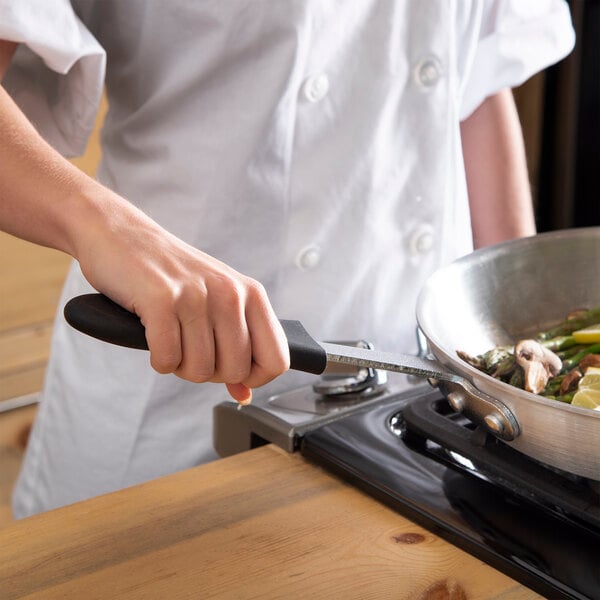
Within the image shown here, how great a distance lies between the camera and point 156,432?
1.01 m

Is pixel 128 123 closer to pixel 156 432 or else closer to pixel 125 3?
pixel 125 3

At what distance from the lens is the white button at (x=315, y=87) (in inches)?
38.0

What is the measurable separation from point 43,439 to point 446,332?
55 cm

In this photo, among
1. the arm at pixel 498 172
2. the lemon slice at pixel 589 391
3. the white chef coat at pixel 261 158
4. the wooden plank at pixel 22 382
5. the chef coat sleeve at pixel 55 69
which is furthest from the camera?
the wooden plank at pixel 22 382

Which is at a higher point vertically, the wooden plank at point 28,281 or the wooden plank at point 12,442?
the wooden plank at point 28,281

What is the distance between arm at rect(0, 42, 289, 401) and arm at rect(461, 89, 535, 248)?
2.14ft

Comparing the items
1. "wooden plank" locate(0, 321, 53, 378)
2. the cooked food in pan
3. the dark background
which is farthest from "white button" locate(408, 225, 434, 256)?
the dark background

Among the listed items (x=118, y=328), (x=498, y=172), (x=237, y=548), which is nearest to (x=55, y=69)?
(x=118, y=328)

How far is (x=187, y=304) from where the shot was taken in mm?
608

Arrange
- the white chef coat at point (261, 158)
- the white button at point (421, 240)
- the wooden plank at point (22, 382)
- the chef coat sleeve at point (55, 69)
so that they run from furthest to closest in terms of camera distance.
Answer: the wooden plank at point (22, 382)
the white button at point (421, 240)
the white chef coat at point (261, 158)
the chef coat sleeve at point (55, 69)

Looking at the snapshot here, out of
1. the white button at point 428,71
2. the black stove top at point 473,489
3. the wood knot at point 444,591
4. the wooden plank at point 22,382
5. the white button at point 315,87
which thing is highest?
the white button at point 428,71

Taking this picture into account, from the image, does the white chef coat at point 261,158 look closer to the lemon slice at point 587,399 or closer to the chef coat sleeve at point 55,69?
the chef coat sleeve at point 55,69

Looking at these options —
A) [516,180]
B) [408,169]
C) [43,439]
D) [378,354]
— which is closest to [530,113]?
[516,180]

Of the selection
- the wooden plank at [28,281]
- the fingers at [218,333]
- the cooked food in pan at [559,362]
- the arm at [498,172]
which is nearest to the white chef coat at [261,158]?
the arm at [498,172]
